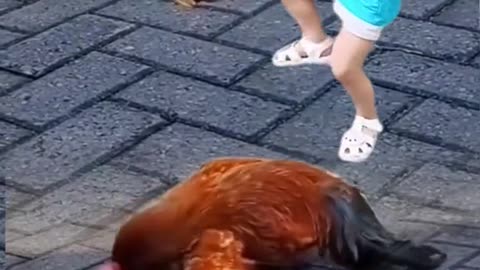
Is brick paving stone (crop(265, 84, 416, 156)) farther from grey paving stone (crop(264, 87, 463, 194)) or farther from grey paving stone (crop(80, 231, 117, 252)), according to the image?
grey paving stone (crop(80, 231, 117, 252))

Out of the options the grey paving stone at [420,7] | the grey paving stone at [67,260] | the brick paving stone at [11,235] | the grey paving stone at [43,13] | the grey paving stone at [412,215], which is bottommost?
the grey paving stone at [412,215]

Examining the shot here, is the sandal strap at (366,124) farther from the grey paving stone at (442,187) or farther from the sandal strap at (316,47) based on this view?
the sandal strap at (316,47)

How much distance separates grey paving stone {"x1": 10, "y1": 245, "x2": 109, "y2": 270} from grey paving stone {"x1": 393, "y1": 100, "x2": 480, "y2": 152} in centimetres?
127

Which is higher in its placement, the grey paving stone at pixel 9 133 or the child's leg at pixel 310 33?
the child's leg at pixel 310 33

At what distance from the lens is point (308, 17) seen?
4.34 meters

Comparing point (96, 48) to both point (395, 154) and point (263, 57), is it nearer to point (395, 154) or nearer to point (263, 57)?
point (263, 57)

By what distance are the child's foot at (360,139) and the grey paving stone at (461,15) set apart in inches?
46.6

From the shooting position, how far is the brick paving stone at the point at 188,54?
15.9 ft

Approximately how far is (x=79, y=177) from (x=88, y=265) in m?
0.59

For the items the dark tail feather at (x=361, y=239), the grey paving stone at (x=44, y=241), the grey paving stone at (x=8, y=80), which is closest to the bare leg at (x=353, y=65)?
the grey paving stone at (x=44, y=241)

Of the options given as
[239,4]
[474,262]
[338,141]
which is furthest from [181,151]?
[239,4]

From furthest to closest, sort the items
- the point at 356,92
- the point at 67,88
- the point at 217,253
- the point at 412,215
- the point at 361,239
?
the point at 67,88 < the point at 356,92 < the point at 412,215 < the point at 361,239 < the point at 217,253

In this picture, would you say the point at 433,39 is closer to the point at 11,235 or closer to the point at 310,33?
the point at 310,33

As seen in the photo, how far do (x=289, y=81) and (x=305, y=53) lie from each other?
305mm
